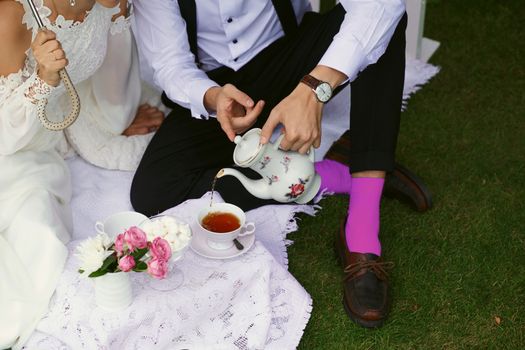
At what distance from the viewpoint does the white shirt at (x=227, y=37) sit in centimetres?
Answer: 182

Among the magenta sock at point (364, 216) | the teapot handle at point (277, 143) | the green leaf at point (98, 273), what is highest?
the teapot handle at point (277, 143)

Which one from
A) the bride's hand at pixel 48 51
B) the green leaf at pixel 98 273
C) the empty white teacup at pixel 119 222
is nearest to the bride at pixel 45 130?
the bride's hand at pixel 48 51

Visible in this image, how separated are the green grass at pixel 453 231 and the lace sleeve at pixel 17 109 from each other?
0.80 meters

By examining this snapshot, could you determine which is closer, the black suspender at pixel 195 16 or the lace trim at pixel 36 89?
the lace trim at pixel 36 89

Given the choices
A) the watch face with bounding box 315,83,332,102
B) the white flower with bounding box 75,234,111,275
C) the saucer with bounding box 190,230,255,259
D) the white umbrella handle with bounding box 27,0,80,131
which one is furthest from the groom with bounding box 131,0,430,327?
the white flower with bounding box 75,234,111,275

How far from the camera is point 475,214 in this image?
2.23 meters

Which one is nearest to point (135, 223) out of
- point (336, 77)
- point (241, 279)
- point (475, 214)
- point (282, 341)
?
point (241, 279)

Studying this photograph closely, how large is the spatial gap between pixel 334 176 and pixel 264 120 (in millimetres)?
276

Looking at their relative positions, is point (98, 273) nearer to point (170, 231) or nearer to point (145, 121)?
point (170, 231)

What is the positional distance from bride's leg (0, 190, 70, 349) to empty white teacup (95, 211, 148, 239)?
135mm

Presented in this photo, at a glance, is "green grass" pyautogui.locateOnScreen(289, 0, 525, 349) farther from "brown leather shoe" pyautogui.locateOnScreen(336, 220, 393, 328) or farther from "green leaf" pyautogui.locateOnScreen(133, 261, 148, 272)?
"green leaf" pyautogui.locateOnScreen(133, 261, 148, 272)

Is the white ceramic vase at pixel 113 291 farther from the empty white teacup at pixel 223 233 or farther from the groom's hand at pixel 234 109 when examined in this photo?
the groom's hand at pixel 234 109

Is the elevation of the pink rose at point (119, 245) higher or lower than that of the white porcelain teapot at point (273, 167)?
higher

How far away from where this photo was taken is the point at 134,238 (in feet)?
5.28
